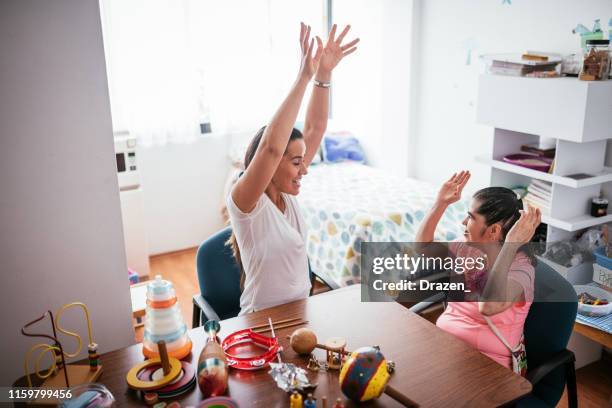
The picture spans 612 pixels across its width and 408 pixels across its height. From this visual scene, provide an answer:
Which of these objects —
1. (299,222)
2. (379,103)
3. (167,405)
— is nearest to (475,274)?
(299,222)

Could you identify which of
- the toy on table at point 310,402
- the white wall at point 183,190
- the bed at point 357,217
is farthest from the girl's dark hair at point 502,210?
the white wall at point 183,190

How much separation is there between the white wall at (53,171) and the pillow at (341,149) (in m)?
3.14

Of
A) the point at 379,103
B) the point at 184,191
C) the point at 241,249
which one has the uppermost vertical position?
the point at 379,103

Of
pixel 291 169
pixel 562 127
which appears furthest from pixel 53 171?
pixel 562 127

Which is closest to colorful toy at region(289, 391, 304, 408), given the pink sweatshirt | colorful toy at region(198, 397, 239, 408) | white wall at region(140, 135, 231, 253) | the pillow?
colorful toy at region(198, 397, 239, 408)

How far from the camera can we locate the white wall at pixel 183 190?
4480 mm

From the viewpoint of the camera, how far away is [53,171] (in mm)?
1688

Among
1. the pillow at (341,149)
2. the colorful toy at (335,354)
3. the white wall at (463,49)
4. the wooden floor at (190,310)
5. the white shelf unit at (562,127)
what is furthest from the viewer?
the pillow at (341,149)

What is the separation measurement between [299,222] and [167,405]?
0.78 metres

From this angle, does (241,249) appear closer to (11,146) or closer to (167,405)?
(167,405)

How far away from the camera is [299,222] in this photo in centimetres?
191

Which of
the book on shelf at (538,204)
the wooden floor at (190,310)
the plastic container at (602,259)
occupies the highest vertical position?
the book on shelf at (538,204)

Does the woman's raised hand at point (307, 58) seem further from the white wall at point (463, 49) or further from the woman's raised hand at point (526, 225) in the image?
the white wall at point (463, 49)

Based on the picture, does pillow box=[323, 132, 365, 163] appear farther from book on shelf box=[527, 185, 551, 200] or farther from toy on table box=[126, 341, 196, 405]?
toy on table box=[126, 341, 196, 405]
